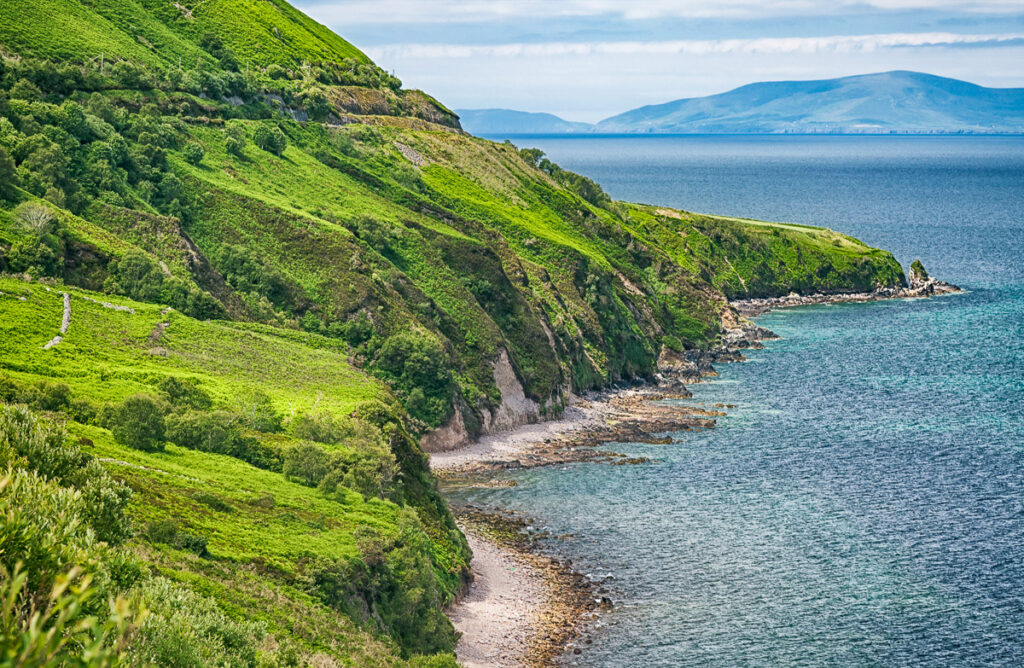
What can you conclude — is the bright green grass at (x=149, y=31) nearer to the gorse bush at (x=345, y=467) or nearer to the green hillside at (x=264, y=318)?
the green hillside at (x=264, y=318)

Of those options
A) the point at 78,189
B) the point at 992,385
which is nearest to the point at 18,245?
the point at 78,189

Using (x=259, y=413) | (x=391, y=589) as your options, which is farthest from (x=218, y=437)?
(x=391, y=589)

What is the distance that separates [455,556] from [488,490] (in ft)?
68.4

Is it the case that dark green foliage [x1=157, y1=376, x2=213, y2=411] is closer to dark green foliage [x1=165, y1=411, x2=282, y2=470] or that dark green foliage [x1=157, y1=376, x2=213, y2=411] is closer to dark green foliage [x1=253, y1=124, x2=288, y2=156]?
dark green foliage [x1=165, y1=411, x2=282, y2=470]

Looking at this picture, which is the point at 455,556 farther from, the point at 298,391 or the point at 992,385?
the point at 992,385

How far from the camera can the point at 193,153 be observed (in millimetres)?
128375

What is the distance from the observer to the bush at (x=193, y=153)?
5032 inches

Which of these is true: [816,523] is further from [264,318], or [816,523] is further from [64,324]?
[64,324]

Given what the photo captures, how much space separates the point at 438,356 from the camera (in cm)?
10981

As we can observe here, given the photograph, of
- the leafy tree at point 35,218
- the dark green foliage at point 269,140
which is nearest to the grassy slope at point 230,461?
the leafy tree at point 35,218

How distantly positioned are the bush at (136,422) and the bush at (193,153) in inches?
2593

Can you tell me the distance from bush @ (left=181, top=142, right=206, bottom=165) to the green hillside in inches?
17.2

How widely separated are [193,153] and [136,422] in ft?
227

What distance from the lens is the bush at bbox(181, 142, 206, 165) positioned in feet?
419
